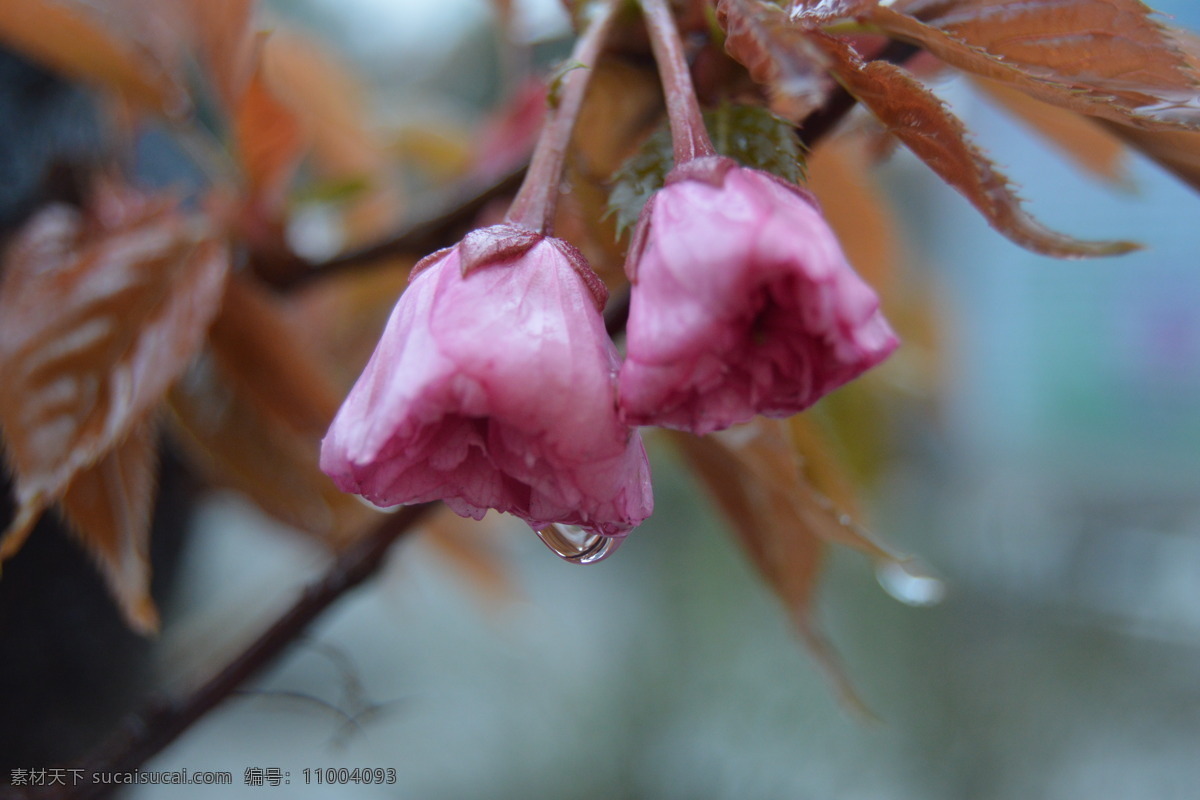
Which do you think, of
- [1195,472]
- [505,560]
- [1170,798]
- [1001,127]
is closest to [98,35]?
[505,560]

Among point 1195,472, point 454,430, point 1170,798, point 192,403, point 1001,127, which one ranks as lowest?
point 1195,472

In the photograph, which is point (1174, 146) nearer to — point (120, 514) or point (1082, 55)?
point (1082, 55)

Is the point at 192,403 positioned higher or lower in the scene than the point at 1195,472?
higher

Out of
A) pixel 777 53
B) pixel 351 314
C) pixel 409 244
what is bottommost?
pixel 351 314

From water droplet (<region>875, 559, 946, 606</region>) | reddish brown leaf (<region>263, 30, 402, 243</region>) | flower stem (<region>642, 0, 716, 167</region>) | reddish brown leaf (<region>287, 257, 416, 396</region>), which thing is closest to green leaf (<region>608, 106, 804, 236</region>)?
flower stem (<region>642, 0, 716, 167</region>)

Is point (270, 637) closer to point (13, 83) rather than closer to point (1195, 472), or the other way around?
point (13, 83)

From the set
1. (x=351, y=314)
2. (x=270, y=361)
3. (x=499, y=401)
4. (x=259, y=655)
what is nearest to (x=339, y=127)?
(x=351, y=314)

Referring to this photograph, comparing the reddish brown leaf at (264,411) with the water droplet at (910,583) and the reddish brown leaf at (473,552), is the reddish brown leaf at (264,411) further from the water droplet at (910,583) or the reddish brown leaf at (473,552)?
the water droplet at (910,583)
